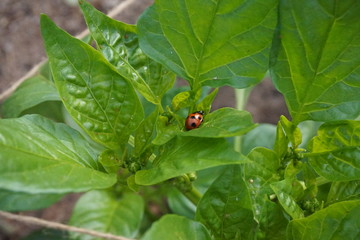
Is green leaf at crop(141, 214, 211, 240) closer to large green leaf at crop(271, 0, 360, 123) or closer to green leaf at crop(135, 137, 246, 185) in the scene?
green leaf at crop(135, 137, 246, 185)

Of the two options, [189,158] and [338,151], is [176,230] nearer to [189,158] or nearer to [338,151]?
[189,158]

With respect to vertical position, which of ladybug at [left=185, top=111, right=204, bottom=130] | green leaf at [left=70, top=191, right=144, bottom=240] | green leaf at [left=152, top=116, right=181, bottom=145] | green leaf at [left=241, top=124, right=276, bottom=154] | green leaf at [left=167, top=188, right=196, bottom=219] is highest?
ladybug at [left=185, top=111, right=204, bottom=130]

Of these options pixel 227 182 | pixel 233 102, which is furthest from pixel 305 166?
pixel 233 102

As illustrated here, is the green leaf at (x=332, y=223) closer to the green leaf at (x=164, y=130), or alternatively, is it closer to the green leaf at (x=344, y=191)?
the green leaf at (x=344, y=191)

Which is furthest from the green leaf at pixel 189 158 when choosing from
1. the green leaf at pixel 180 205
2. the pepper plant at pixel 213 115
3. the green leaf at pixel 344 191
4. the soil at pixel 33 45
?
the soil at pixel 33 45

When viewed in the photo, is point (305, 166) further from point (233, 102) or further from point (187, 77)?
point (233, 102)

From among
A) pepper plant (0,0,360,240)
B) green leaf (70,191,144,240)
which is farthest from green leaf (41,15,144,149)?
green leaf (70,191,144,240)
